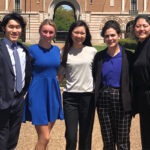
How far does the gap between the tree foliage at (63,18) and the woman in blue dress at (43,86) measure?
82.5m

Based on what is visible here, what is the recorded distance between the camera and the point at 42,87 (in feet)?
14.8

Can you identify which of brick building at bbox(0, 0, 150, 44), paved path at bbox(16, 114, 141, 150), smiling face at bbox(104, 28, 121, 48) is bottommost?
paved path at bbox(16, 114, 141, 150)

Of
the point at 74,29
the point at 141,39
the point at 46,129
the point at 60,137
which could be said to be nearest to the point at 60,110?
the point at 46,129

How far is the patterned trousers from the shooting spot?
4.41 m

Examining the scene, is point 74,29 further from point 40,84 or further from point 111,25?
point 40,84

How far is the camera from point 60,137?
261 inches

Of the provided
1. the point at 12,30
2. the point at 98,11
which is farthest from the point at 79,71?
the point at 98,11

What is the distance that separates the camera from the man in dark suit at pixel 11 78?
3910 millimetres

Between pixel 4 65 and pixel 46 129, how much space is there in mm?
1125

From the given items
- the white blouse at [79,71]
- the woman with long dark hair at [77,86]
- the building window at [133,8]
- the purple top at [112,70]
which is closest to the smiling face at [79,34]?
the woman with long dark hair at [77,86]

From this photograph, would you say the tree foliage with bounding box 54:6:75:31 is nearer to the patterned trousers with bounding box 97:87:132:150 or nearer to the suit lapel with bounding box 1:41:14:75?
the patterned trousers with bounding box 97:87:132:150

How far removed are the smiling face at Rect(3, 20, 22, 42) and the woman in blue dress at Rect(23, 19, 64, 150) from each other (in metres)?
0.43

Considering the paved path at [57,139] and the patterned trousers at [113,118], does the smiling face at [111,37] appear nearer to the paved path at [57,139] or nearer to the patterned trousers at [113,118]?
the patterned trousers at [113,118]

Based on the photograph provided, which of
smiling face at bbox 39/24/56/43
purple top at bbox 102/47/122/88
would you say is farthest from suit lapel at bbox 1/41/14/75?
purple top at bbox 102/47/122/88
